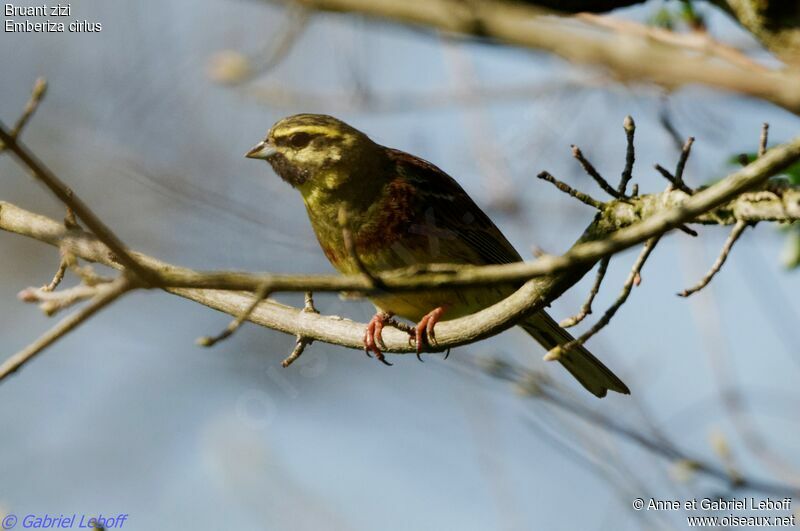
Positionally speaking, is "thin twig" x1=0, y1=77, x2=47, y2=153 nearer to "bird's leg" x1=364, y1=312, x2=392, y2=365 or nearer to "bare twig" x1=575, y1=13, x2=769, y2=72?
"bird's leg" x1=364, y1=312, x2=392, y2=365

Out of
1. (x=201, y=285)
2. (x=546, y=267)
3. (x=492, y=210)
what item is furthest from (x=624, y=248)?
(x=492, y=210)

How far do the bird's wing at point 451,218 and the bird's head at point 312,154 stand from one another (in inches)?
11.0

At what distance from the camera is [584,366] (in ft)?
18.0

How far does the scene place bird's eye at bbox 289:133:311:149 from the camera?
19.7 ft

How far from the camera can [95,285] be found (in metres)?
2.92

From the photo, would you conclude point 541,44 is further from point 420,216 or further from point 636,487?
point 636,487

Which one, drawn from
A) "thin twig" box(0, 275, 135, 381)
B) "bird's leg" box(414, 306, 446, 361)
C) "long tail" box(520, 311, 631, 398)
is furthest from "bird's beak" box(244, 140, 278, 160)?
"thin twig" box(0, 275, 135, 381)

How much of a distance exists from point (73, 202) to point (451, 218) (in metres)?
3.67

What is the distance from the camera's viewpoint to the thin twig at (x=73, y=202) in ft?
8.32

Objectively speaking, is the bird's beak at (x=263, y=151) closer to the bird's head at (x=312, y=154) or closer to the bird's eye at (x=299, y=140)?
the bird's head at (x=312, y=154)

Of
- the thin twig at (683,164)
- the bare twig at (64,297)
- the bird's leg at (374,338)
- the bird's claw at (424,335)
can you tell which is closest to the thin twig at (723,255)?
the thin twig at (683,164)

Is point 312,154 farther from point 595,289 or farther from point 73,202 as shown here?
point 73,202

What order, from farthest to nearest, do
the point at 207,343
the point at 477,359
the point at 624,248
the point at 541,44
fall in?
the point at 477,359 < the point at 207,343 < the point at 624,248 < the point at 541,44

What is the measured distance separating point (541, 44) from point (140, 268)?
1.13 meters
